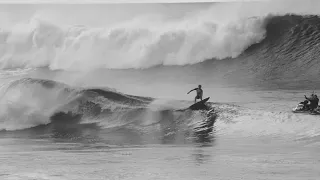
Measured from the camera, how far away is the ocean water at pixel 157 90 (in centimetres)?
519

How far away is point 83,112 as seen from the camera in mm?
8414

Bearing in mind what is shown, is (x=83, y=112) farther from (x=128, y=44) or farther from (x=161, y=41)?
(x=161, y=41)

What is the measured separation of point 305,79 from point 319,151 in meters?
4.34

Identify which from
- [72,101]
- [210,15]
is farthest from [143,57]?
[72,101]

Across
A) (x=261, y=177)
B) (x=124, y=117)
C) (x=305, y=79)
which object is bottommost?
(x=261, y=177)

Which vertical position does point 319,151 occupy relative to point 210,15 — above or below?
below

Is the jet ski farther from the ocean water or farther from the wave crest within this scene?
the wave crest

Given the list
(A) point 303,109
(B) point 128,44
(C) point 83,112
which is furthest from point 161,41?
(A) point 303,109

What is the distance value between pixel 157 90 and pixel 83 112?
1.91m

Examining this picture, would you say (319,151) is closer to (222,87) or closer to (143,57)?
(222,87)

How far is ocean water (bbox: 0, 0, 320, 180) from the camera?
204 inches

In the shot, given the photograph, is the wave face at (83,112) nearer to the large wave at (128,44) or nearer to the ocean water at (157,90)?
the ocean water at (157,90)

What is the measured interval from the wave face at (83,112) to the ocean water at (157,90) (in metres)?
0.02

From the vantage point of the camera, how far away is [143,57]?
11.1 m
